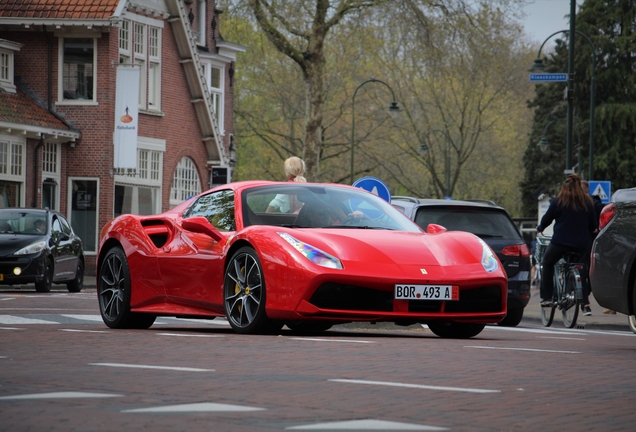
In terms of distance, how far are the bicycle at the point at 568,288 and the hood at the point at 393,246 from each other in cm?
598

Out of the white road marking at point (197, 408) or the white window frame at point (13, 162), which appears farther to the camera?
the white window frame at point (13, 162)

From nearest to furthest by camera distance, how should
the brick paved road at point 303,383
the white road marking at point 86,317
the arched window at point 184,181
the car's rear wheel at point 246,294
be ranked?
the brick paved road at point 303,383 < the car's rear wheel at point 246,294 < the white road marking at point 86,317 < the arched window at point 184,181

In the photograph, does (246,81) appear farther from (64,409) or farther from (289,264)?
(64,409)

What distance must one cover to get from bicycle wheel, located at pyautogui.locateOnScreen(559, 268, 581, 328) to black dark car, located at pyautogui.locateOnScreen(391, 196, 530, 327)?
68 centimetres

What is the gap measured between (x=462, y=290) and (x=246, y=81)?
2150 inches

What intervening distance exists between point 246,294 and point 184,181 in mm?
34989

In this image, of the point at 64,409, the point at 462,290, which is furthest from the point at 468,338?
the point at 64,409

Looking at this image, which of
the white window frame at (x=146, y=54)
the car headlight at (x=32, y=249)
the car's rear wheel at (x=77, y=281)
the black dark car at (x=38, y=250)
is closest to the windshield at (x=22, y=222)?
the black dark car at (x=38, y=250)

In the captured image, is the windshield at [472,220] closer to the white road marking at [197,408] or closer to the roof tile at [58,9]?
the white road marking at [197,408]

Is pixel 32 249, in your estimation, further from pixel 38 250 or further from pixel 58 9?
pixel 58 9

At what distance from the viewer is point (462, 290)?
11039 mm

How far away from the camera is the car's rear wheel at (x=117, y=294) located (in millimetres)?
12523

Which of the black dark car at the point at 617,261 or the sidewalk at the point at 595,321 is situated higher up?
the black dark car at the point at 617,261

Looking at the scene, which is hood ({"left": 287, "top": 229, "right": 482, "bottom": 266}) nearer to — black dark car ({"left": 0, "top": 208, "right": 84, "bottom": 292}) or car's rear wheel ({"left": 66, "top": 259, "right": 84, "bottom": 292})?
black dark car ({"left": 0, "top": 208, "right": 84, "bottom": 292})
